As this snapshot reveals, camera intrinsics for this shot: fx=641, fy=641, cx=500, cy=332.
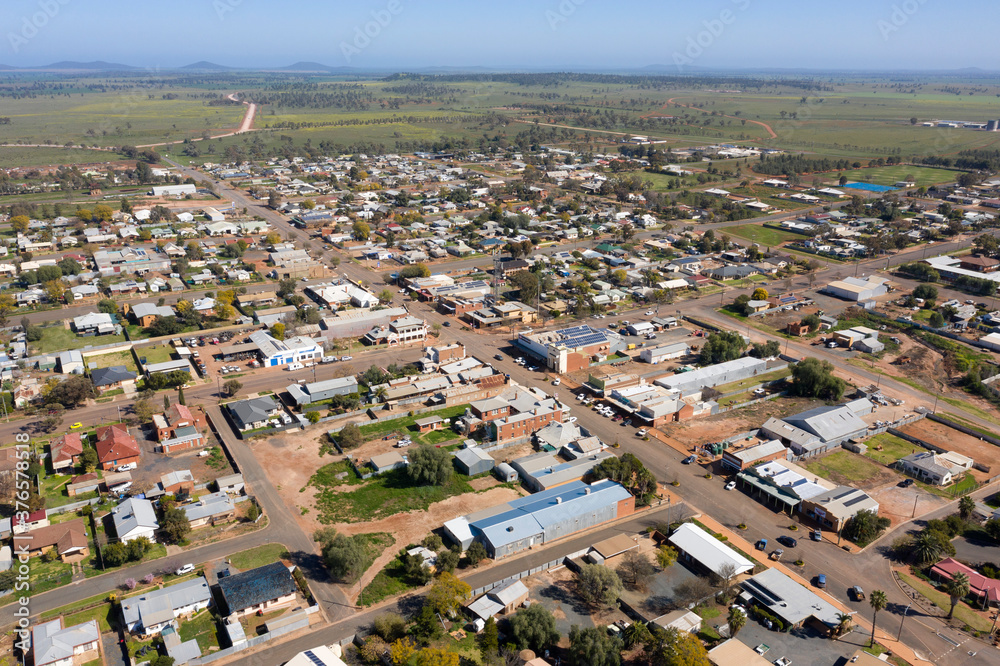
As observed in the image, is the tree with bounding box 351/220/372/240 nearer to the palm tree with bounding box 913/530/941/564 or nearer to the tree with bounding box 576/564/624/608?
the tree with bounding box 576/564/624/608

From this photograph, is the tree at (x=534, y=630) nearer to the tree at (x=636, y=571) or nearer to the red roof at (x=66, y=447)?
the tree at (x=636, y=571)

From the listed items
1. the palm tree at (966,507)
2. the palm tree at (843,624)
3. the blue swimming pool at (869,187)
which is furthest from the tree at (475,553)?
the blue swimming pool at (869,187)

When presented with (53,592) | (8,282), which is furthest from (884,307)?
(8,282)

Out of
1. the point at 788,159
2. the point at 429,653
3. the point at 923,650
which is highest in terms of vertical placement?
the point at 788,159

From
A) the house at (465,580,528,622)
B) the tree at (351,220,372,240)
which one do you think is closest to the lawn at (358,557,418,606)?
the house at (465,580,528,622)

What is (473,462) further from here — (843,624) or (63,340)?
(63,340)

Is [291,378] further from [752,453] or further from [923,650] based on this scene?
[923,650]
